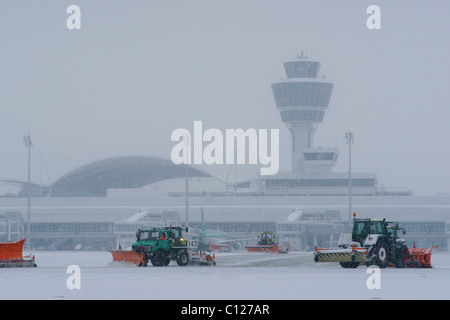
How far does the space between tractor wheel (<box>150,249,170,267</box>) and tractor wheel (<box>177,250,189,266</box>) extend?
77cm

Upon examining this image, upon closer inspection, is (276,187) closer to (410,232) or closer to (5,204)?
(410,232)

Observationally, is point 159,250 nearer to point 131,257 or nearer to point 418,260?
point 131,257

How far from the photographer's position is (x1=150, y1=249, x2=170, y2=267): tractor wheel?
46344 mm

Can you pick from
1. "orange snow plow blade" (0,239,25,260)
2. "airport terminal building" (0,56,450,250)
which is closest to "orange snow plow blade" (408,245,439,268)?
"orange snow plow blade" (0,239,25,260)

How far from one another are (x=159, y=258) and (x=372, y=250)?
1223 centimetres

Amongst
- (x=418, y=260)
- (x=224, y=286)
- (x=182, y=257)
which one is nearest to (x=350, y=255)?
(x=418, y=260)

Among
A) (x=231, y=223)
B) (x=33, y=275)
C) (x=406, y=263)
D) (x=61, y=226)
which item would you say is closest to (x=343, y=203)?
(x=231, y=223)

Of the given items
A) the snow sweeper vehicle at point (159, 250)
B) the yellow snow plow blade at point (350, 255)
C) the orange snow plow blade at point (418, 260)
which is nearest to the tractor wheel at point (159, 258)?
the snow sweeper vehicle at point (159, 250)

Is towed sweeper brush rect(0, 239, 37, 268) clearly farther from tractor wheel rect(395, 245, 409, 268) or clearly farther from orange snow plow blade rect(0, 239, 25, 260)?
tractor wheel rect(395, 245, 409, 268)

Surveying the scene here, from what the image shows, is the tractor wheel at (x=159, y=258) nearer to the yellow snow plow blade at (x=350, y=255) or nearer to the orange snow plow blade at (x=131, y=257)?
the orange snow plow blade at (x=131, y=257)

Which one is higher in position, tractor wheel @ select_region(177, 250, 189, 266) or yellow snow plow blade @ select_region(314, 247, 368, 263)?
→ yellow snow plow blade @ select_region(314, 247, 368, 263)

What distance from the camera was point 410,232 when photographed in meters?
151

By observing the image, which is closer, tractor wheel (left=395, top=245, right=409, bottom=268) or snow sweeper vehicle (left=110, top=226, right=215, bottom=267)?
tractor wheel (left=395, top=245, right=409, bottom=268)

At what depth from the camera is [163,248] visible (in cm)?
4641
